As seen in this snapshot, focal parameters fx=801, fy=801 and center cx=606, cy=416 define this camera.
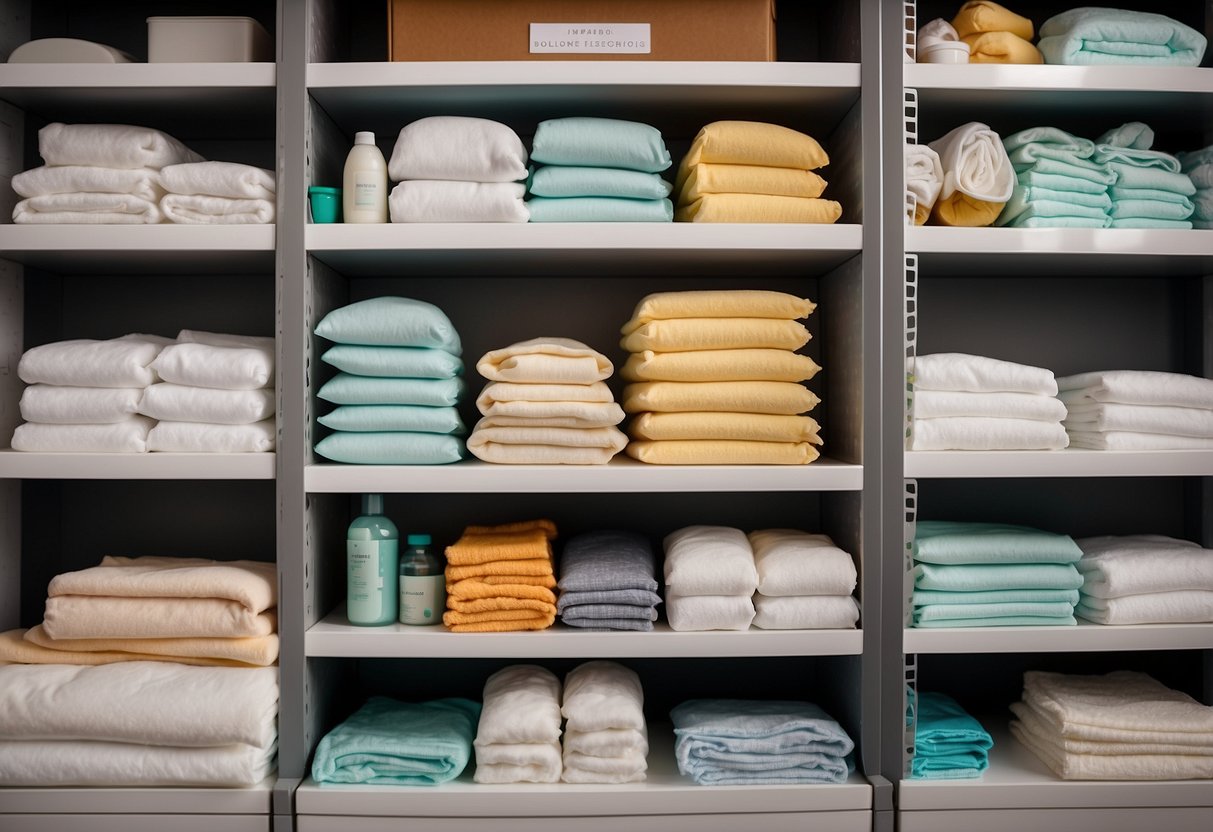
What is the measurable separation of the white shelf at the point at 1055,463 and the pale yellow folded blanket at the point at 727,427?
0.77 ft

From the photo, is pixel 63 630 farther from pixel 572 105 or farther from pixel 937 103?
pixel 937 103

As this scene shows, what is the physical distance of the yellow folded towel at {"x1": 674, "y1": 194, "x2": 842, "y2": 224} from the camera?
164 cm

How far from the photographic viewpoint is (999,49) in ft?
5.57

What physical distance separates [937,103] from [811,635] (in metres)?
1.19

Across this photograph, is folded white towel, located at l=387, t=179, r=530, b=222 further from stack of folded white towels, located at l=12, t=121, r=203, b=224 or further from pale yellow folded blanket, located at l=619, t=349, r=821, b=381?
stack of folded white towels, located at l=12, t=121, r=203, b=224

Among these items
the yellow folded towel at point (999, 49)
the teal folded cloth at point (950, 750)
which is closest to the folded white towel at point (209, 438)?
the teal folded cloth at point (950, 750)

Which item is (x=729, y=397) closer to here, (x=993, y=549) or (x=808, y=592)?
(x=808, y=592)

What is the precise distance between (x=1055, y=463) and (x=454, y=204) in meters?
1.33

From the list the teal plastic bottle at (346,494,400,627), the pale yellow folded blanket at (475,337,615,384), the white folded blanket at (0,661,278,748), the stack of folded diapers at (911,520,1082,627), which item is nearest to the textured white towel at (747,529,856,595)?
the stack of folded diapers at (911,520,1082,627)

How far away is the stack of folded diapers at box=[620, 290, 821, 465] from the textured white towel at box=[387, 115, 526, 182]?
1.32 feet

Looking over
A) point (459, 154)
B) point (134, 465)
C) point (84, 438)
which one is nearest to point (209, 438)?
point (134, 465)

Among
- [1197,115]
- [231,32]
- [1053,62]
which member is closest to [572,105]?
[231,32]

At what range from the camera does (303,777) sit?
5.28 feet

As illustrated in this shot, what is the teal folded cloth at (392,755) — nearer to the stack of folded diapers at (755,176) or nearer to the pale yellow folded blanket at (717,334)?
the pale yellow folded blanket at (717,334)
